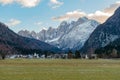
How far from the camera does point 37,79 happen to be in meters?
49.5

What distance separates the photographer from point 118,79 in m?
50.5

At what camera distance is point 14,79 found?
4934 cm

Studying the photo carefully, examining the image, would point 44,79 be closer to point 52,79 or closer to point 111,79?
point 52,79

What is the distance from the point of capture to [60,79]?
50344 millimetres

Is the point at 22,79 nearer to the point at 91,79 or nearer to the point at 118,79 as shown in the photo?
the point at 91,79

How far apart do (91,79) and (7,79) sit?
38.8ft

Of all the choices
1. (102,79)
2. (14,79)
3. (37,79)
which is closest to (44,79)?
(37,79)

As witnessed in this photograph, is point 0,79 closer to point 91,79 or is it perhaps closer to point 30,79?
point 30,79

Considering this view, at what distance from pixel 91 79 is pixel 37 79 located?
7691mm

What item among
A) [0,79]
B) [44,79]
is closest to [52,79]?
[44,79]

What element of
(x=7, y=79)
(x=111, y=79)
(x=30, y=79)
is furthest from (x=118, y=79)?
(x=7, y=79)

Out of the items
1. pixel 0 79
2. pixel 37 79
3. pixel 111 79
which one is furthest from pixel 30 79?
pixel 111 79

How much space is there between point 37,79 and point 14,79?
318 cm

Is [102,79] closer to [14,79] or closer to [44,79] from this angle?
[44,79]
